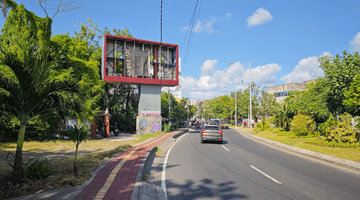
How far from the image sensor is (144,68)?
1147 inches

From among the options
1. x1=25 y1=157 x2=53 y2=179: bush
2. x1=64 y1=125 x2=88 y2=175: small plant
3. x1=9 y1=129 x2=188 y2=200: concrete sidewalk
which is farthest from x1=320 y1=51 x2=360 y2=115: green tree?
x1=25 y1=157 x2=53 y2=179: bush

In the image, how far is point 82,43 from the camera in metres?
24.5

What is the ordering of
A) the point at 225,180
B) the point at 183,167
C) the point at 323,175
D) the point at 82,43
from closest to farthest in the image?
the point at 225,180 → the point at 323,175 → the point at 183,167 → the point at 82,43

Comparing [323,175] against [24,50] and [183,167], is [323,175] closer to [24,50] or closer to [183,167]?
[183,167]

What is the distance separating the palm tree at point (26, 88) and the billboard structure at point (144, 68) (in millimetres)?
21413

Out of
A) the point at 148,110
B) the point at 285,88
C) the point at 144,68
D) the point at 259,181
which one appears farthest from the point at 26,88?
the point at 285,88

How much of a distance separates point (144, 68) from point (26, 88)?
2379 centimetres

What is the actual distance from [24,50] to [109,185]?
4478 mm

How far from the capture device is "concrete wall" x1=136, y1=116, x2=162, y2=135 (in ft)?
94.6

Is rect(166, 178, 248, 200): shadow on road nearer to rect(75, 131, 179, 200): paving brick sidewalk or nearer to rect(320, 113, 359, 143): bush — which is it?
rect(75, 131, 179, 200): paving brick sidewalk

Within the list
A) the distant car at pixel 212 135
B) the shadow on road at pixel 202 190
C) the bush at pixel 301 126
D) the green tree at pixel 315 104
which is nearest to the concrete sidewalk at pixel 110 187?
the shadow on road at pixel 202 190

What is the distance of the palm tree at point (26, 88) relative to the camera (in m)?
5.52

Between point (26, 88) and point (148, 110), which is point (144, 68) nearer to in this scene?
point (148, 110)

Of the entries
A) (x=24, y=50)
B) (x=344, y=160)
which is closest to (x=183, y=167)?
(x=24, y=50)
